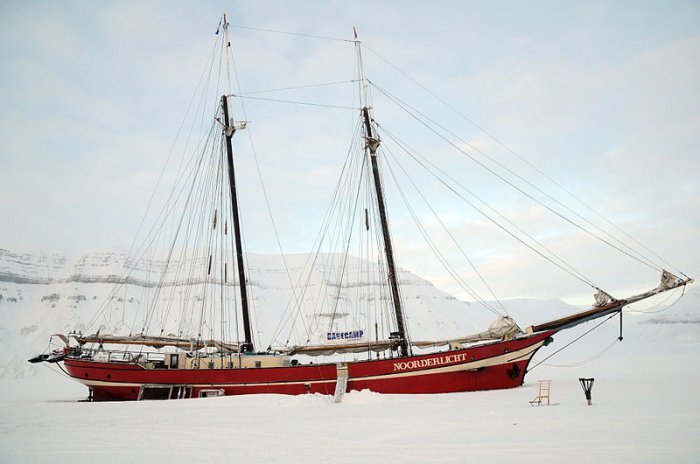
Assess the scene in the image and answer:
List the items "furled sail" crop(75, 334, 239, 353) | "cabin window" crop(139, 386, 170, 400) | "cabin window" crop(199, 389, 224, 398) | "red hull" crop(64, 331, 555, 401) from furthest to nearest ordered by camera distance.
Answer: "furled sail" crop(75, 334, 239, 353), "cabin window" crop(139, 386, 170, 400), "cabin window" crop(199, 389, 224, 398), "red hull" crop(64, 331, 555, 401)

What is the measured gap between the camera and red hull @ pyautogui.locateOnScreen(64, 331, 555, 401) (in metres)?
21.4

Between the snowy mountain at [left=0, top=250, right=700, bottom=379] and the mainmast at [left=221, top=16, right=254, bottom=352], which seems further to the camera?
the snowy mountain at [left=0, top=250, right=700, bottom=379]

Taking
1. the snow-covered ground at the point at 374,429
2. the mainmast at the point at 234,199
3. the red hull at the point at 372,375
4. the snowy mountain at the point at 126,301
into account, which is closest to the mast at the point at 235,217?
the mainmast at the point at 234,199

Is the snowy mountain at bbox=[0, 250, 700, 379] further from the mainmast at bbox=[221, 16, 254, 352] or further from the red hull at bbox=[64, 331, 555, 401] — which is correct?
the red hull at bbox=[64, 331, 555, 401]

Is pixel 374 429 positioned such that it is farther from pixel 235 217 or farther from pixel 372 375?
pixel 235 217

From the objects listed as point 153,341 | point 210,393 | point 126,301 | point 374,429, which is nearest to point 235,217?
point 153,341

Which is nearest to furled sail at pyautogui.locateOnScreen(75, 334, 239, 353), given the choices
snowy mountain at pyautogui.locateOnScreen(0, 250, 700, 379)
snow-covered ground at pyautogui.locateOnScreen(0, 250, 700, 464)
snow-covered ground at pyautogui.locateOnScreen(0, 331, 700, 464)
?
snow-covered ground at pyautogui.locateOnScreen(0, 250, 700, 464)

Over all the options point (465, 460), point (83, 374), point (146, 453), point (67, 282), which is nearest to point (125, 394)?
point (83, 374)

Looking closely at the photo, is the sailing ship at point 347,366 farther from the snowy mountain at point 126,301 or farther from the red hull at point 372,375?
the snowy mountain at point 126,301

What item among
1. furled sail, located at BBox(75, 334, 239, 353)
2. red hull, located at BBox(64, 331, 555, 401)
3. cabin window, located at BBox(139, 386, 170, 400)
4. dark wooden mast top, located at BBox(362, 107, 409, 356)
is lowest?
cabin window, located at BBox(139, 386, 170, 400)

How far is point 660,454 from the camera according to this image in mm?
7977

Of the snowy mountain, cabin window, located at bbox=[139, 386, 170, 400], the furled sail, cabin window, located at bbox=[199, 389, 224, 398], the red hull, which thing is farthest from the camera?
the snowy mountain

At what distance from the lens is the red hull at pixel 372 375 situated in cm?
2138

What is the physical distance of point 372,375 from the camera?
22094mm
